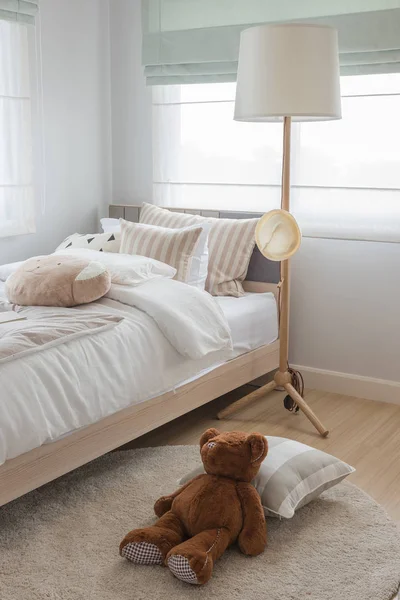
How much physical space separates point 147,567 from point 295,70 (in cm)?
194

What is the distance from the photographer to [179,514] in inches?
87.8

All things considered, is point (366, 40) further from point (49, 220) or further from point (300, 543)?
point (300, 543)

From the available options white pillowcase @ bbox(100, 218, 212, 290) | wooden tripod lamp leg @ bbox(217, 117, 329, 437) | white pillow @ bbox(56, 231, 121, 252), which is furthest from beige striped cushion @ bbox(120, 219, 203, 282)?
wooden tripod lamp leg @ bbox(217, 117, 329, 437)

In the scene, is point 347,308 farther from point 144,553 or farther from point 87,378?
point 144,553

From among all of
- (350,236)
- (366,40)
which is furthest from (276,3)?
(350,236)

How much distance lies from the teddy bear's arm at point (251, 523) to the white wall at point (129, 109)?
231 centimetres

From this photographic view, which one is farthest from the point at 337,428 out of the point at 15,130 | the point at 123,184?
the point at 15,130

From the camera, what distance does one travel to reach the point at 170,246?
131 inches

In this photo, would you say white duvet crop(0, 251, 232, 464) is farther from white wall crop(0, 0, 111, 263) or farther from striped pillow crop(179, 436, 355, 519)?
white wall crop(0, 0, 111, 263)

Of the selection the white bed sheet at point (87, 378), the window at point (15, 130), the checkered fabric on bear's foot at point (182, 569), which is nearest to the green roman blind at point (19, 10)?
the window at point (15, 130)

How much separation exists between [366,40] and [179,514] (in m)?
2.26

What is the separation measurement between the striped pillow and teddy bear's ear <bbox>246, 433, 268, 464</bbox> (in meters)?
0.12

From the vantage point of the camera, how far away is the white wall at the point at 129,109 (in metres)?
4.13

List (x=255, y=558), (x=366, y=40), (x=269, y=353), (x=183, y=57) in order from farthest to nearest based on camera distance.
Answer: (x=183, y=57) → (x=269, y=353) → (x=366, y=40) → (x=255, y=558)
